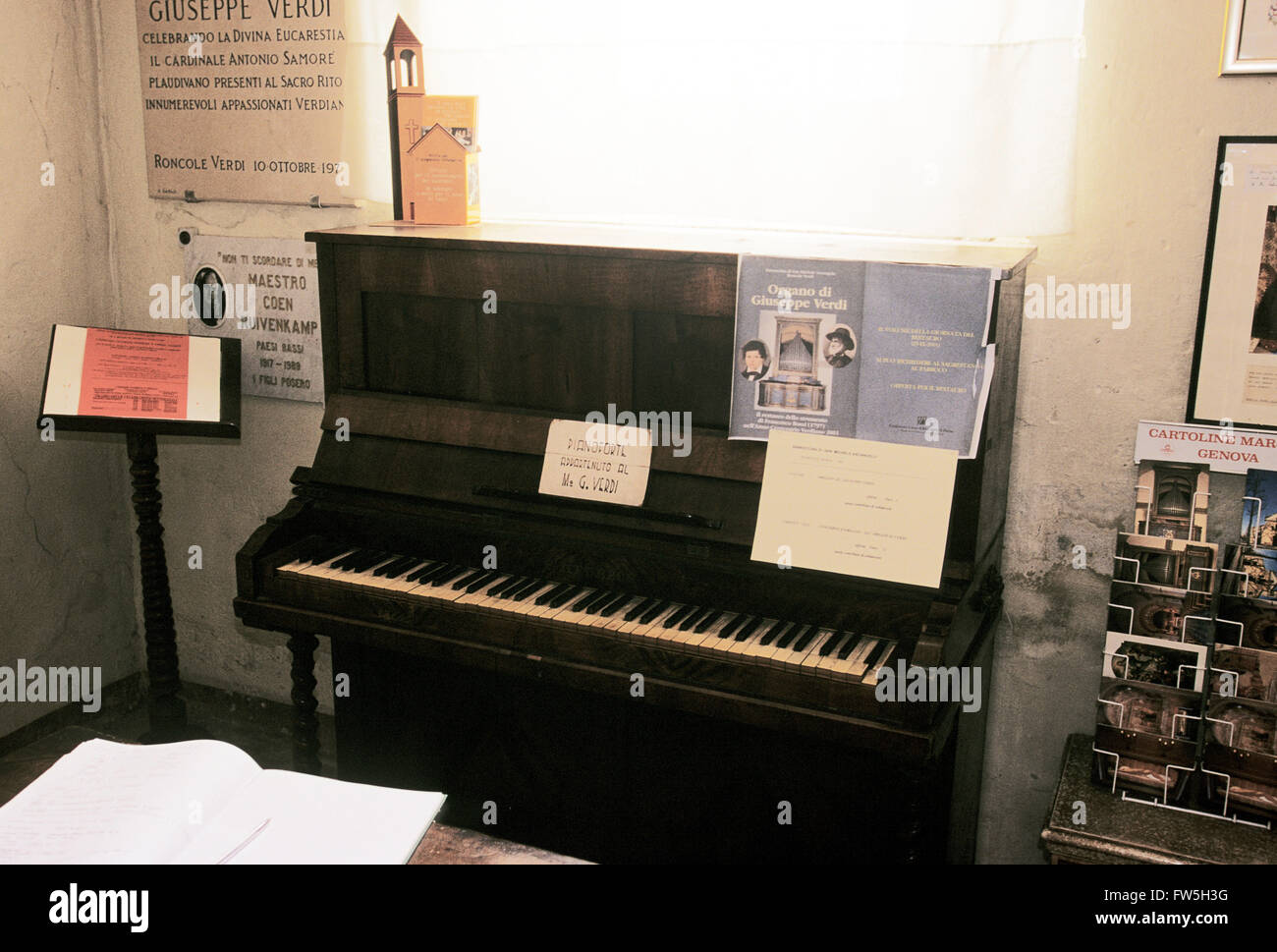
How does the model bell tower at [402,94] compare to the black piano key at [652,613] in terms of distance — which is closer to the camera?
the black piano key at [652,613]

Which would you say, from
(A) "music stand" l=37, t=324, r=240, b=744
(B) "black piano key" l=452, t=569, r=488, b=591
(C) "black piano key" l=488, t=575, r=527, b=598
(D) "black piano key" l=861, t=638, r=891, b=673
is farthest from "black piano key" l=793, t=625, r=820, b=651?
(A) "music stand" l=37, t=324, r=240, b=744

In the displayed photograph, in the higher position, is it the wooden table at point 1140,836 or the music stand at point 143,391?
the music stand at point 143,391

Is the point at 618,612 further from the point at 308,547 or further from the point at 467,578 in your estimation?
the point at 308,547

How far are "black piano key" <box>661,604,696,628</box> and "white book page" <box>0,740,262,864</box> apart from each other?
0.93 metres

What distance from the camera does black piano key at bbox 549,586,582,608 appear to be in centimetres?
221

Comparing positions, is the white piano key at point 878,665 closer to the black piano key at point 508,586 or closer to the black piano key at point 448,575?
the black piano key at point 508,586

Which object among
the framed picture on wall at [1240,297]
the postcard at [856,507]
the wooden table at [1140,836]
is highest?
the framed picture on wall at [1240,297]

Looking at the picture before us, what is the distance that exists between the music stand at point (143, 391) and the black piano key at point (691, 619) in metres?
1.49

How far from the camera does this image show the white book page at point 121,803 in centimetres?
117

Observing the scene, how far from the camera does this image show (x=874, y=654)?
199 cm

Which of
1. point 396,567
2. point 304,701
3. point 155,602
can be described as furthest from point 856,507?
point 155,602

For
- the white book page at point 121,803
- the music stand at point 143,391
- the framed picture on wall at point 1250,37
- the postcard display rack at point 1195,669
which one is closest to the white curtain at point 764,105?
the framed picture on wall at point 1250,37

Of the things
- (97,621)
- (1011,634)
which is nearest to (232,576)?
(97,621)

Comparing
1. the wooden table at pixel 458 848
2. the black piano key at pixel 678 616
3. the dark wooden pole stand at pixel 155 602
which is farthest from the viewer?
the dark wooden pole stand at pixel 155 602
